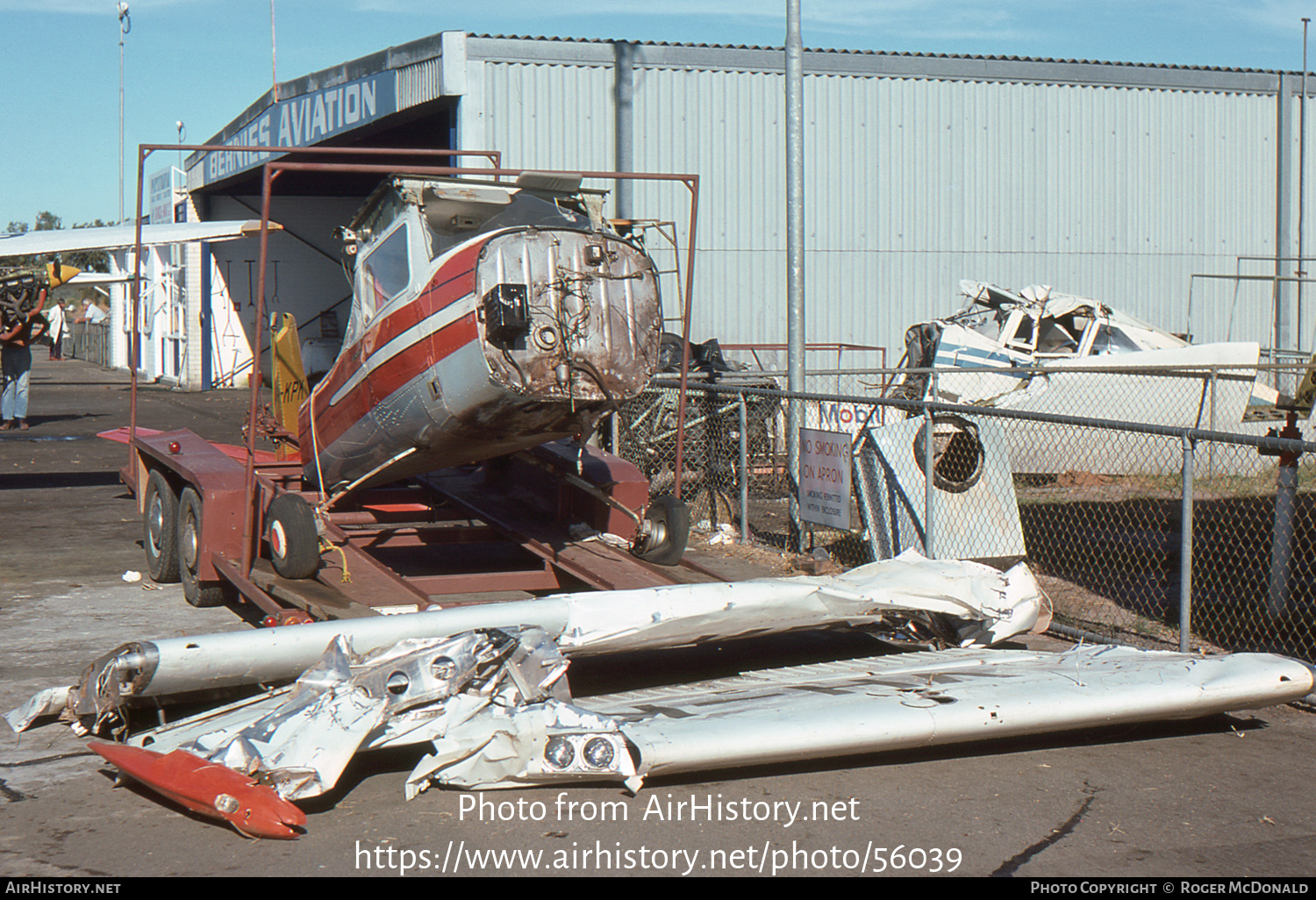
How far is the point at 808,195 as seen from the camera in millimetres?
17516

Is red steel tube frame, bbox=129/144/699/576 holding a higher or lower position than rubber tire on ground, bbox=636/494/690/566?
higher

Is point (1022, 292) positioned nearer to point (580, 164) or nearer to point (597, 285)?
point (580, 164)

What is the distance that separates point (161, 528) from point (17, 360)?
1238cm

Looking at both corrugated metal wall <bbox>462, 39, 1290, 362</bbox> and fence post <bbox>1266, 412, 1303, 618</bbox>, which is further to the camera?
corrugated metal wall <bbox>462, 39, 1290, 362</bbox>

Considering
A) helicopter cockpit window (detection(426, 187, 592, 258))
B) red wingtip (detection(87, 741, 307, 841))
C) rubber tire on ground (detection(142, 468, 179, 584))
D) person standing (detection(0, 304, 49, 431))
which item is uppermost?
helicopter cockpit window (detection(426, 187, 592, 258))

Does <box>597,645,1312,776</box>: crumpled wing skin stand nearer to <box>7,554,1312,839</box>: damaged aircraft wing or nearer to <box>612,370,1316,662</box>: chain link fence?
<box>7,554,1312,839</box>: damaged aircraft wing

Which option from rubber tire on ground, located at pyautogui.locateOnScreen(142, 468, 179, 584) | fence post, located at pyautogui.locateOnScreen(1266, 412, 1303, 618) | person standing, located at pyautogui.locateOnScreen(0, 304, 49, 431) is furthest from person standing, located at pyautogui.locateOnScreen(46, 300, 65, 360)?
fence post, located at pyautogui.locateOnScreen(1266, 412, 1303, 618)

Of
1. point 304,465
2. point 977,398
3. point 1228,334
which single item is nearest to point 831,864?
point 304,465

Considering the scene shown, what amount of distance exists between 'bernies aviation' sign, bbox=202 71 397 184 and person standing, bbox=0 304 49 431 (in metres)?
4.40

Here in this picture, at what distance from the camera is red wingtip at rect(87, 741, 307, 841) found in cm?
456

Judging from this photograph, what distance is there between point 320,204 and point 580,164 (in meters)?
17.7

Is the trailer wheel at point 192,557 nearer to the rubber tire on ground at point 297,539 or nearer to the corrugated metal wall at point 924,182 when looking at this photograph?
the rubber tire on ground at point 297,539

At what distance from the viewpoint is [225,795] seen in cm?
461

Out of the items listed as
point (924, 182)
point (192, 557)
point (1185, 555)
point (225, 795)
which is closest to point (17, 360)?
point (192, 557)
